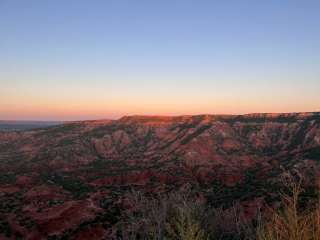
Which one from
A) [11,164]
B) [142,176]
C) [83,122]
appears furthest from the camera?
[83,122]

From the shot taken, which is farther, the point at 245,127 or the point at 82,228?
the point at 245,127

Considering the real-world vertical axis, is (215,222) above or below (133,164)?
above

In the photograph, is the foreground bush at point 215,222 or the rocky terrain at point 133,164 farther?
the rocky terrain at point 133,164

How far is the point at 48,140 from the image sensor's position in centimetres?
11206

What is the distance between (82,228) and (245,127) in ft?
254

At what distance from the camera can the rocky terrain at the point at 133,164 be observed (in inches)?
1705

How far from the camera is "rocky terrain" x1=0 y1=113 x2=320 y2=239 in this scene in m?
43.3

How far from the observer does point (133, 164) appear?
7606cm

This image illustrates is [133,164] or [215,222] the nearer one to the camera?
[215,222]

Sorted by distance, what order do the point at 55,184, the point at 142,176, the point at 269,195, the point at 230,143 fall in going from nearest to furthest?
the point at 269,195 → the point at 55,184 → the point at 142,176 → the point at 230,143

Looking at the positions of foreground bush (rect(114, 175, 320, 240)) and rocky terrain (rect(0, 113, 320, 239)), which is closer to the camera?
foreground bush (rect(114, 175, 320, 240))

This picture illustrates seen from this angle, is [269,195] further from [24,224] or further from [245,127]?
[245,127]

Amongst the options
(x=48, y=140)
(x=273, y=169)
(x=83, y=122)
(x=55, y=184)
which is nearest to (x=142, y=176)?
(x=55, y=184)

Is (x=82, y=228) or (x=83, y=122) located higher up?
(x=83, y=122)
